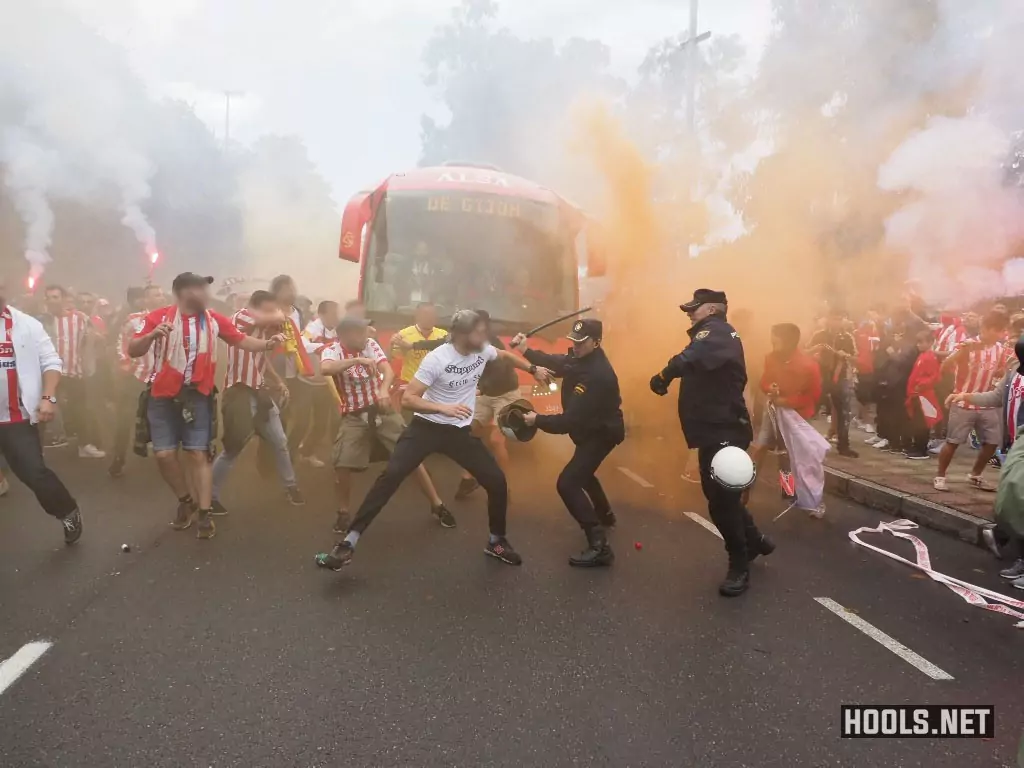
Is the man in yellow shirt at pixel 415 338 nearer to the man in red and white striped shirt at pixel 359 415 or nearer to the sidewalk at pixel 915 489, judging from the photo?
the man in red and white striped shirt at pixel 359 415

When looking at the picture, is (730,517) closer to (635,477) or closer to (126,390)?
(635,477)

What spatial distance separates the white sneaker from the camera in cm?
798

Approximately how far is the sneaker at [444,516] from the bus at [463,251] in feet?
9.58

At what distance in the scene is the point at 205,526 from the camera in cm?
505

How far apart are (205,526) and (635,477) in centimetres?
399

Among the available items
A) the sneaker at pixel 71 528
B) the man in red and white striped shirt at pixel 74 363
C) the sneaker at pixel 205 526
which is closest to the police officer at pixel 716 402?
the sneaker at pixel 205 526

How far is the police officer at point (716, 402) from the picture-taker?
4262 millimetres

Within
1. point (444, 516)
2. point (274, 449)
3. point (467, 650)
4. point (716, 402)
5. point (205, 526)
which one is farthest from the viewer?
point (274, 449)

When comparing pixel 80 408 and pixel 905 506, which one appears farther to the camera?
pixel 80 408

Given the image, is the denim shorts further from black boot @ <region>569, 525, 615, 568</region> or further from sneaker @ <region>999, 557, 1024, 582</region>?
sneaker @ <region>999, 557, 1024, 582</region>

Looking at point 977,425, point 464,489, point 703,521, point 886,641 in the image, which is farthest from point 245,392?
point 977,425

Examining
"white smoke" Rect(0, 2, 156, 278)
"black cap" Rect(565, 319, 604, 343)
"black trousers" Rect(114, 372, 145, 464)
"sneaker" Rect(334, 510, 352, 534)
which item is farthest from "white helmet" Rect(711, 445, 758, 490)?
"white smoke" Rect(0, 2, 156, 278)

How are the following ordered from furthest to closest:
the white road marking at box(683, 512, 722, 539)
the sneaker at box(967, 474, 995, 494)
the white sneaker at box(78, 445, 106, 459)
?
1. the white sneaker at box(78, 445, 106, 459)
2. the sneaker at box(967, 474, 995, 494)
3. the white road marking at box(683, 512, 722, 539)

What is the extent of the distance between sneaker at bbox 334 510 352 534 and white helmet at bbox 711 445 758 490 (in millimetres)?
2552
